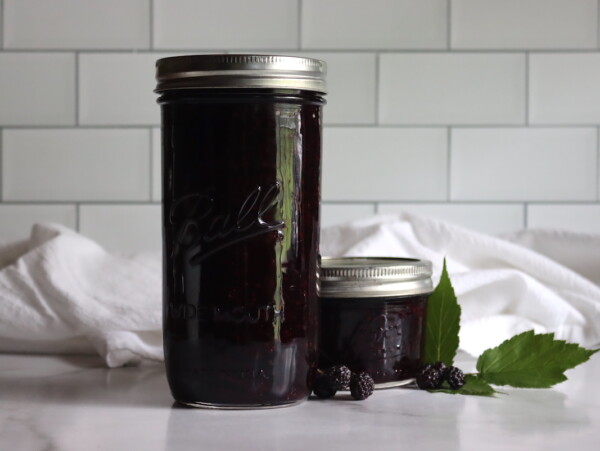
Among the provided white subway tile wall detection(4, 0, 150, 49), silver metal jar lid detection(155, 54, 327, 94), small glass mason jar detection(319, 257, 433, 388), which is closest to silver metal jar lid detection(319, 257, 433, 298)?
small glass mason jar detection(319, 257, 433, 388)

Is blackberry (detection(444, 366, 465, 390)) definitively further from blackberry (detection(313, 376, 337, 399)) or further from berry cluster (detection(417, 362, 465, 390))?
blackberry (detection(313, 376, 337, 399))

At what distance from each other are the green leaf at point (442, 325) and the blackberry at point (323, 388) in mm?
117

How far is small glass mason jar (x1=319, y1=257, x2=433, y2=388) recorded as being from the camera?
77cm

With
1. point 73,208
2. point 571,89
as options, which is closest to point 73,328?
point 73,208

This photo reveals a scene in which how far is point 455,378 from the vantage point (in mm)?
792

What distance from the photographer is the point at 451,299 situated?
2.74 feet

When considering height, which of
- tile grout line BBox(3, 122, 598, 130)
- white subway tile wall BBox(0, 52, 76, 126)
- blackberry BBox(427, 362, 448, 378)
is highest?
white subway tile wall BBox(0, 52, 76, 126)

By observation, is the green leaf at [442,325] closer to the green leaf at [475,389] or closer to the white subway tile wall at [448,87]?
the green leaf at [475,389]

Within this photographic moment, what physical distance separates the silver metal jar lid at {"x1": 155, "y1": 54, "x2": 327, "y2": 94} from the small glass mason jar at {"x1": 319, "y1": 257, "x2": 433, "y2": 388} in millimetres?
171

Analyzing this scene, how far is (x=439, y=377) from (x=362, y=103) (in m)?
0.90

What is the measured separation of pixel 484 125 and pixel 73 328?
Answer: 2.94 ft

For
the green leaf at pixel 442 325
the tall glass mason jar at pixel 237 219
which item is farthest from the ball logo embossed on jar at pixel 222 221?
the green leaf at pixel 442 325

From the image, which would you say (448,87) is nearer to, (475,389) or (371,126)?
(371,126)

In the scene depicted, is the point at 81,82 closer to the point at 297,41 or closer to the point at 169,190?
the point at 297,41
